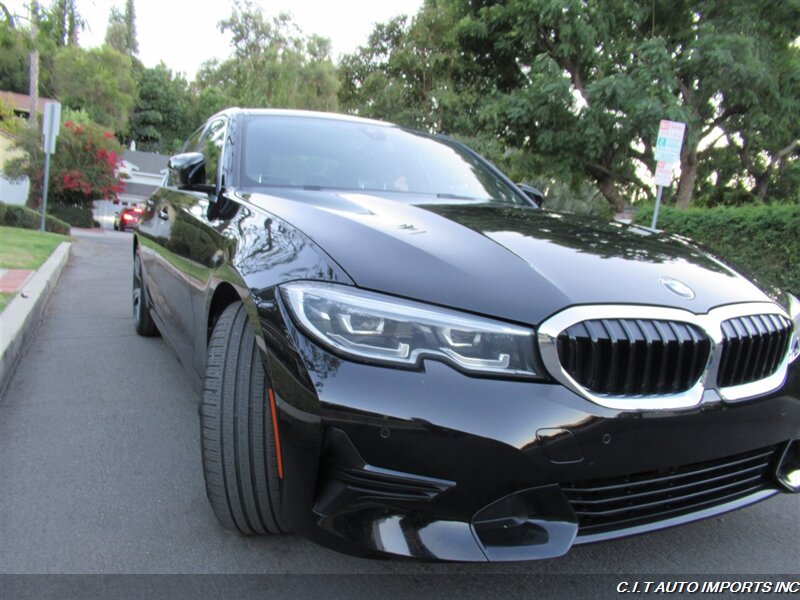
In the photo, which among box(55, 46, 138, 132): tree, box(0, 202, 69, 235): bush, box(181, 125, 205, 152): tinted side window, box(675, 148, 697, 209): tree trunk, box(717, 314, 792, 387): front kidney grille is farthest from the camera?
box(55, 46, 138, 132): tree

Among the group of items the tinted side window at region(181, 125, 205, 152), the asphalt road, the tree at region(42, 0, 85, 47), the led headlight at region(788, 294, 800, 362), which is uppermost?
the tree at region(42, 0, 85, 47)

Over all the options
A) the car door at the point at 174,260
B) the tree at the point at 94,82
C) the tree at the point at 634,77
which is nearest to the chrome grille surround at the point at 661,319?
the car door at the point at 174,260

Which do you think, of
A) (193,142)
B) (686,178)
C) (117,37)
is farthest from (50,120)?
(117,37)

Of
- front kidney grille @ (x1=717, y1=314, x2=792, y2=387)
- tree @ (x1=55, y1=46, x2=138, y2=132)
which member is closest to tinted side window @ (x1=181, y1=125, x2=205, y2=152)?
front kidney grille @ (x1=717, y1=314, x2=792, y2=387)

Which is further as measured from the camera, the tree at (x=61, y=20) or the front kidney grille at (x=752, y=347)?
the tree at (x=61, y=20)

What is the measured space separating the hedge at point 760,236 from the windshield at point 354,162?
437 centimetres

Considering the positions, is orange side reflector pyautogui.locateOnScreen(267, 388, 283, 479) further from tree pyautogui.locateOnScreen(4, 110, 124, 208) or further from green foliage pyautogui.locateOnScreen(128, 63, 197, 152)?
green foliage pyautogui.locateOnScreen(128, 63, 197, 152)

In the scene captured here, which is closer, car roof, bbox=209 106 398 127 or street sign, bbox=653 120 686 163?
car roof, bbox=209 106 398 127

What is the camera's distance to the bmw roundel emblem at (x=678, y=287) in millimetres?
1814

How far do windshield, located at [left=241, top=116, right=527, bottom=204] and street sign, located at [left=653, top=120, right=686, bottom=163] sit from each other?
441 centimetres

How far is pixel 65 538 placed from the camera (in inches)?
84.1

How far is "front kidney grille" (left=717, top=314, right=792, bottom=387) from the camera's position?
1772mm

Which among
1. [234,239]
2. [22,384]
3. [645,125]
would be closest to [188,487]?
[234,239]

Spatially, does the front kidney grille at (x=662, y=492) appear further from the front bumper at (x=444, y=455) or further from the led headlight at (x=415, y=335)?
the led headlight at (x=415, y=335)
